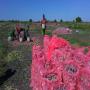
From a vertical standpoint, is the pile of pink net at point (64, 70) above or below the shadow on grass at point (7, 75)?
above

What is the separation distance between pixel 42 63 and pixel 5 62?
1060cm

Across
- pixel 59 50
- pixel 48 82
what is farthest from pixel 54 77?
pixel 59 50

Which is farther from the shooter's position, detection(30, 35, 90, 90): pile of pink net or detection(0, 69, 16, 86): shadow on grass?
detection(0, 69, 16, 86): shadow on grass

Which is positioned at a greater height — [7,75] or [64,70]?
[64,70]

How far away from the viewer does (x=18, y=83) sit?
543 inches

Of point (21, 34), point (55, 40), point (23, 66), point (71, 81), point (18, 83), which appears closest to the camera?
point (71, 81)

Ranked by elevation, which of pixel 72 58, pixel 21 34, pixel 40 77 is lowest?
pixel 21 34

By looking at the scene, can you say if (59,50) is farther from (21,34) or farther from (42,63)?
(21,34)

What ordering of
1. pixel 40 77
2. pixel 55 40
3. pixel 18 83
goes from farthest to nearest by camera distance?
pixel 18 83 → pixel 55 40 → pixel 40 77

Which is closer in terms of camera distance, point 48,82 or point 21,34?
point 48,82

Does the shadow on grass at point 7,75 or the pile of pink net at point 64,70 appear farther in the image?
the shadow on grass at point 7,75

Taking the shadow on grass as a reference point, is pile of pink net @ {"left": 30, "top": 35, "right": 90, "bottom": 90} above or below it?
above

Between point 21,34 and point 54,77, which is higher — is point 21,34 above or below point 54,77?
below

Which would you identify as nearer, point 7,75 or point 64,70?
point 64,70
